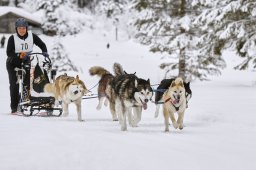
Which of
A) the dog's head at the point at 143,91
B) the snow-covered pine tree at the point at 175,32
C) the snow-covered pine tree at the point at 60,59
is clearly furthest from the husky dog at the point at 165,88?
the snow-covered pine tree at the point at 60,59

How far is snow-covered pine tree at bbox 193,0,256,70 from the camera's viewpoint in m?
18.5

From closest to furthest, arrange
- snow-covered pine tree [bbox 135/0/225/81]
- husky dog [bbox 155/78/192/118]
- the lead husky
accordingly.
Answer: husky dog [bbox 155/78/192/118] < the lead husky < snow-covered pine tree [bbox 135/0/225/81]

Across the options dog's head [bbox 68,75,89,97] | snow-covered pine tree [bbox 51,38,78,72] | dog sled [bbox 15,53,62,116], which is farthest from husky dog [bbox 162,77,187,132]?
snow-covered pine tree [bbox 51,38,78,72]

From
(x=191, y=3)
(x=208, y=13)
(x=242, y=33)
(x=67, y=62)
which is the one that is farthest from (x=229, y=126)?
(x=67, y=62)

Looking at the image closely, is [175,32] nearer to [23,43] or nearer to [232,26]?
[232,26]

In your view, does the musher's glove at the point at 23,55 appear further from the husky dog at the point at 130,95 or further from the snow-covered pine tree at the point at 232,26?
the snow-covered pine tree at the point at 232,26

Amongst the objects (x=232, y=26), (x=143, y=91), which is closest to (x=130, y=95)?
(x=143, y=91)

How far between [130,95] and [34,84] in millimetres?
2993

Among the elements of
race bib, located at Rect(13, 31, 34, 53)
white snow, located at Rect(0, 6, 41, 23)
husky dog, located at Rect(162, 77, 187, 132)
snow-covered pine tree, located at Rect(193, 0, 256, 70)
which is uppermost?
white snow, located at Rect(0, 6, 41, 23)

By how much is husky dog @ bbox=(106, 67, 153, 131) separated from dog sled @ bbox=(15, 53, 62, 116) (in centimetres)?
213

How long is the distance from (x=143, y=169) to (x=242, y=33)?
1416cm

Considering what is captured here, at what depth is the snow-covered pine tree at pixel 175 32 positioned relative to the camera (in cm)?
2284

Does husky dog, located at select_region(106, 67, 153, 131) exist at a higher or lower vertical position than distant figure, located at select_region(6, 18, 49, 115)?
lower

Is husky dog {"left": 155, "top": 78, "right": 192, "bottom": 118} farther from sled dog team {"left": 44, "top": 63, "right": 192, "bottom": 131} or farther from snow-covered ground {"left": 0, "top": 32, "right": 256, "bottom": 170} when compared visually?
snow-covered ground {"left": 0, "top": 32, "right": 256, "bottom": 170}
